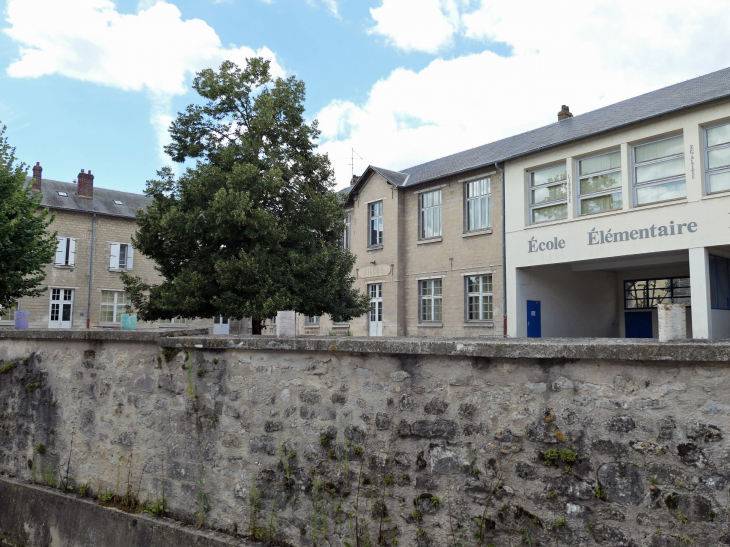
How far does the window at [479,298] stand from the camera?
19.9 m

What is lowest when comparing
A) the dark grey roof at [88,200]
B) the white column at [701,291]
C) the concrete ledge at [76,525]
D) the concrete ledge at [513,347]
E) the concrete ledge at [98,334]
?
the concrete ledge at [76,525]

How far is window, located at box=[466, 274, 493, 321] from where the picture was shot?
65.3 ft

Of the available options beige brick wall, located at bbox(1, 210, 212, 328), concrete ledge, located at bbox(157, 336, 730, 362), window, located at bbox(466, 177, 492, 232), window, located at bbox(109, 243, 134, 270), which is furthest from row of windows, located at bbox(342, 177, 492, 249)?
window, located at bbox(109, 243, 134, 270)

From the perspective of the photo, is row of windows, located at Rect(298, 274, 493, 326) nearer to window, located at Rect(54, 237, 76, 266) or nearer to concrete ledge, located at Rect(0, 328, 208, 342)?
concrete ledge, located at Rect(0, 328, 208, 342)

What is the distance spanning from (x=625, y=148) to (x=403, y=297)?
10236 mm

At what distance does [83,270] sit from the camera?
1356 inches

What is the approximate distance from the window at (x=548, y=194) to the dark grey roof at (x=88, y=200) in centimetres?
2403

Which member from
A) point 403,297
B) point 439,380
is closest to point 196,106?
point 403,297

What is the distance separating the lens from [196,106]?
1499cm

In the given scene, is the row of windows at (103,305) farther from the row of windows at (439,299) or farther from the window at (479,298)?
the window at (479,298)

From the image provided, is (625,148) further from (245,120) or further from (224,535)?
(224,535)

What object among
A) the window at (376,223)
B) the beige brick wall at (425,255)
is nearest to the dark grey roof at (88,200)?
the window at (376,223)

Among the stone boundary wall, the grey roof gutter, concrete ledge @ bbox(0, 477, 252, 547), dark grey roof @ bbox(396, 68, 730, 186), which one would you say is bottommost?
concrete ledge @ bbox(0, 477, 252, 547)

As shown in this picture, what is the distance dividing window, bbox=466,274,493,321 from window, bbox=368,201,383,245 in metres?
5.17
